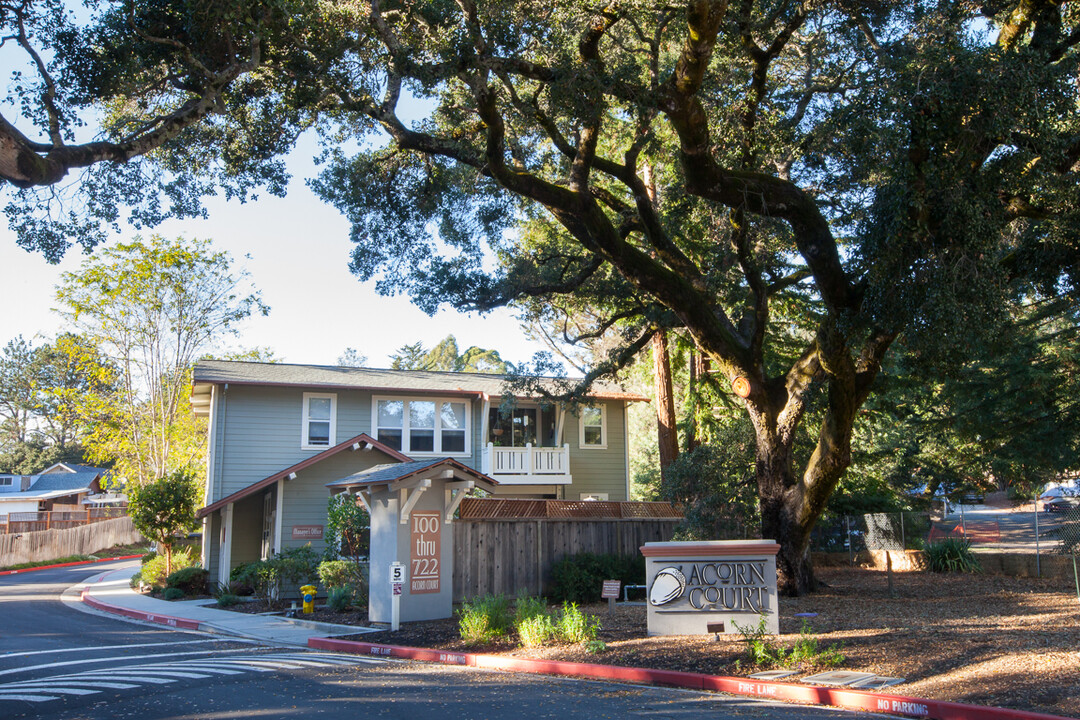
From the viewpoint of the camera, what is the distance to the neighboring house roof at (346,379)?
24.3 m

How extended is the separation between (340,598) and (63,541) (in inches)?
1248

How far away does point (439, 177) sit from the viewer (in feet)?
58.2

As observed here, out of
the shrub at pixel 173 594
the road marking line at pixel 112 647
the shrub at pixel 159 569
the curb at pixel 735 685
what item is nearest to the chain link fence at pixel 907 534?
the curb at pixel 735 685

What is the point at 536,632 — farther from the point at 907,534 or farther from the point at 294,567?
the point at 907,534

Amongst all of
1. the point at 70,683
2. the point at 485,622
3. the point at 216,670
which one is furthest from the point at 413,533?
the point at 70,683

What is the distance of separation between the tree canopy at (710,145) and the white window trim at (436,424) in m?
8.56

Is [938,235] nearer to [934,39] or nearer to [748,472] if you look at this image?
[934,39]

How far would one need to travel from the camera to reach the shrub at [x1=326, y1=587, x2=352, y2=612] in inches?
663

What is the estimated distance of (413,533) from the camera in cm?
1528

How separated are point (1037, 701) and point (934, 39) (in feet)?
31.9

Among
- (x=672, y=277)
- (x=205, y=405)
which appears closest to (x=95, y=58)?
(x=672, y=277)

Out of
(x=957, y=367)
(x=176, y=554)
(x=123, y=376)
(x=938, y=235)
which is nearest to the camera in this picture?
(x=938, y=235)

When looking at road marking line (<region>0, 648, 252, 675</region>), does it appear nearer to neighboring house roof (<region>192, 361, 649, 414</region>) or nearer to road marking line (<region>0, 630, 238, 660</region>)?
road marking line (<region>0, 630, 238, 660</region>)

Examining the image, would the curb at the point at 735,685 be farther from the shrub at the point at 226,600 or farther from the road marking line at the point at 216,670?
the shrub at the point at 226,600
